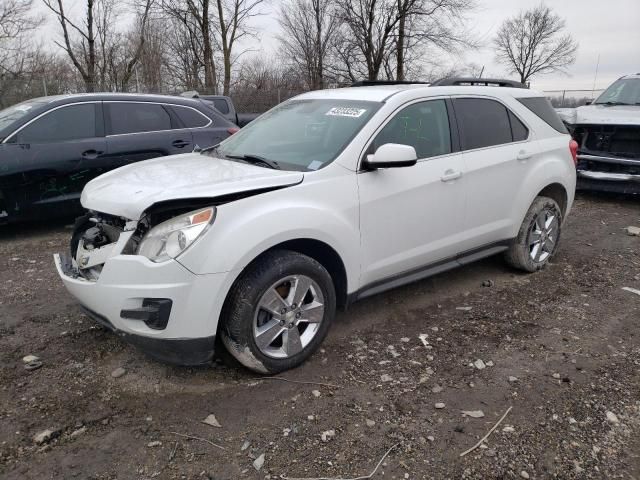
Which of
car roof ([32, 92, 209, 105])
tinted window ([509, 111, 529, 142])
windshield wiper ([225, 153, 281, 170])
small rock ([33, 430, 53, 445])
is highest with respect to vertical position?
car roof ([32, 92, 209, 105])

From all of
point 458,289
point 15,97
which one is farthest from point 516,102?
point 15,97

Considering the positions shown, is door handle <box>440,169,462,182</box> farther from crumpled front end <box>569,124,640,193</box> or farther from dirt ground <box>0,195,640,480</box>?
crumpled front end <box>569,124,640,193</box>

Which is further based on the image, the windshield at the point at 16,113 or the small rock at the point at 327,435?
the windshield at the point at 16,113

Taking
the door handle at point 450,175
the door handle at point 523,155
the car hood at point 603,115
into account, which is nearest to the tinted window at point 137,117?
the door handle at point 450,175

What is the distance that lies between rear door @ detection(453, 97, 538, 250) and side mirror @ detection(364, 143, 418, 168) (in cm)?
92

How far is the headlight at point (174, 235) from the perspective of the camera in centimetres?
268

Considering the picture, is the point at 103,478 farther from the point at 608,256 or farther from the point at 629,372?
the point at 608,256

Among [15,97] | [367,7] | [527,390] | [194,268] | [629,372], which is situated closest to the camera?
[194,268]

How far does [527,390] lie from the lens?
3.01m

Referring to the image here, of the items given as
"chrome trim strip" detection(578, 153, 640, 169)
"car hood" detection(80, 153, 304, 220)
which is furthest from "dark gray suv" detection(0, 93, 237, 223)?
"chrome trim strip" detection(578, 153, 640, 169)

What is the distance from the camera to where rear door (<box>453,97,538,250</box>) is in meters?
4.07

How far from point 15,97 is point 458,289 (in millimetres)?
14652

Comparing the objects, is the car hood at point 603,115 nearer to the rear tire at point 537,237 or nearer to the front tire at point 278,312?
the rear tire at point 537,237

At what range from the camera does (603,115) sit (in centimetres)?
806
